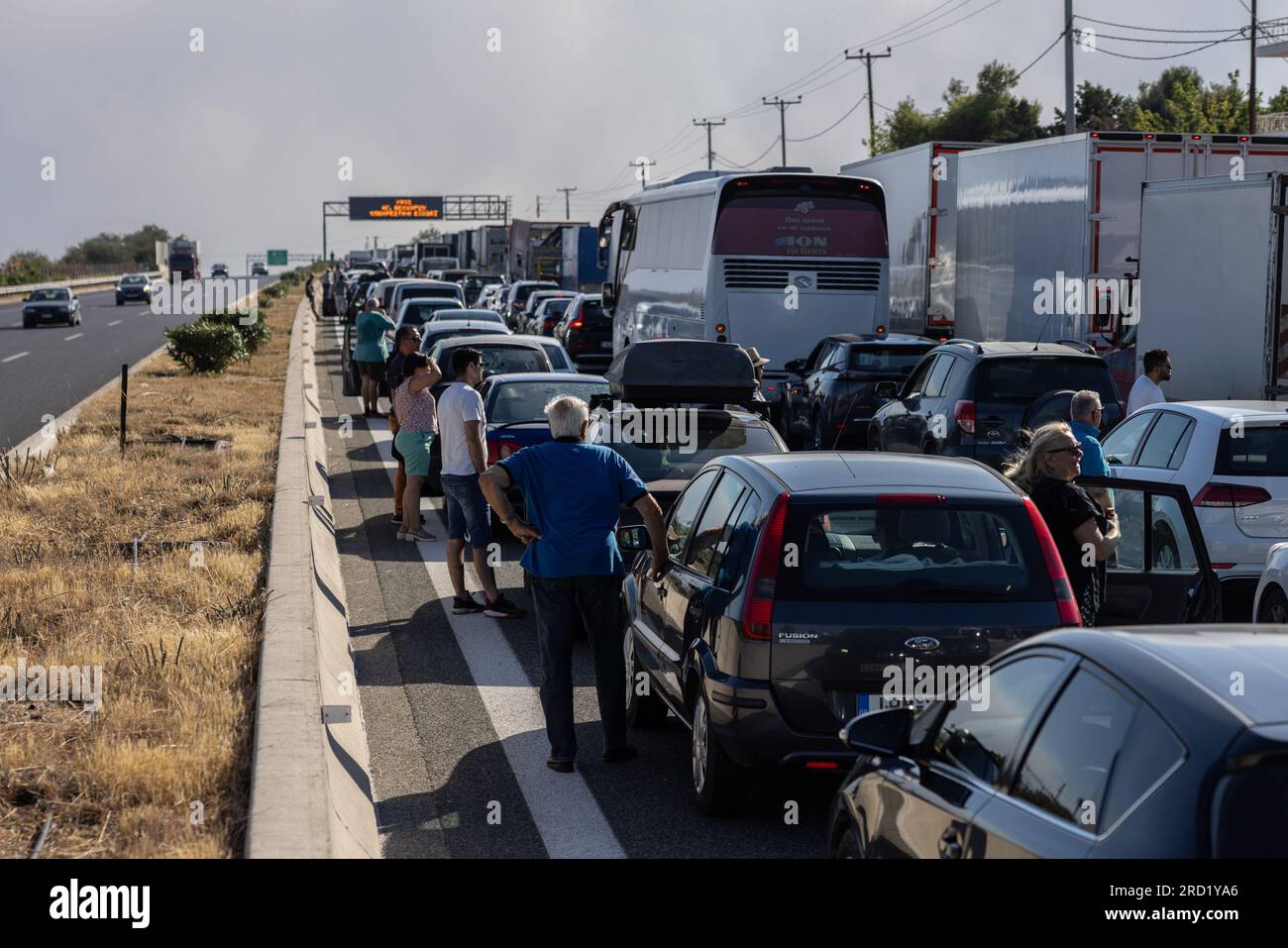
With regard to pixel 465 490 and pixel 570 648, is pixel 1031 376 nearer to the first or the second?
pixel 465 490

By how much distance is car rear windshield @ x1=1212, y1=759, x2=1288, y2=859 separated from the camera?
10.3 feet

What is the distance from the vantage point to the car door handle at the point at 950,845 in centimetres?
402

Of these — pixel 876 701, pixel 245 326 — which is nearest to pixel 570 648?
pixel 876 701

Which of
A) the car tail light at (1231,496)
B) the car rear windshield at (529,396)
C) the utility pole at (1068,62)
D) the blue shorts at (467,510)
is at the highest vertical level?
the utility pole at (1068,62)

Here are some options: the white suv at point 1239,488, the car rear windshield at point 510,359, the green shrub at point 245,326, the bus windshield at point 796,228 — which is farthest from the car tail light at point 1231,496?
the green shrub at point 245,326

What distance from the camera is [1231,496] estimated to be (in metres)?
10.9

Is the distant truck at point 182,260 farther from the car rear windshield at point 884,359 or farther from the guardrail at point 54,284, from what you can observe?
the car rear windshield at point 884,359

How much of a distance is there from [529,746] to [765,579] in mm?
2138

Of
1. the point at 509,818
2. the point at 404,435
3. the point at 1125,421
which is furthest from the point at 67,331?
the point at 509,818

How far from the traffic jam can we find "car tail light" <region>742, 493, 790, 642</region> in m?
0.01

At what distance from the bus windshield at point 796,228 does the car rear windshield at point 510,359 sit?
5.36 m

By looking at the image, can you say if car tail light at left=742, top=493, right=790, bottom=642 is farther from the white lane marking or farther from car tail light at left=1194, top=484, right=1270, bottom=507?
car tail light at left=1194, top=484, right=1270, bottom=507

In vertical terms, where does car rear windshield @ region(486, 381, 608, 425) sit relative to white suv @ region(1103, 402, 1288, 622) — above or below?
above

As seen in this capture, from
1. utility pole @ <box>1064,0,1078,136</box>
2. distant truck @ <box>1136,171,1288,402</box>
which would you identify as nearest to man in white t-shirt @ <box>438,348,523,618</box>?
distant truck @ <box>1136,171,1288,402</box>
